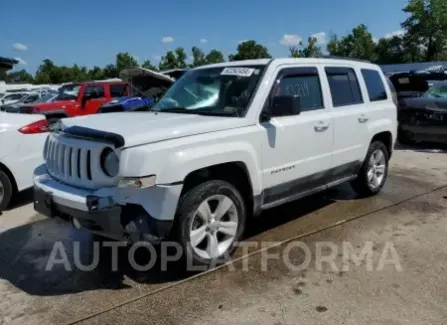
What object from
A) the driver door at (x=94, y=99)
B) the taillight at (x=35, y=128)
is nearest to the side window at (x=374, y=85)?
the taillight at (x=35, y=128)

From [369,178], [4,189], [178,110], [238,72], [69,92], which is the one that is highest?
[238,72]

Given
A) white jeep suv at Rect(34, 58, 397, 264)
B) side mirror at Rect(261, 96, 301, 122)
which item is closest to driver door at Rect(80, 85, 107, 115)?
white jeep suv at Rect(34, 58, 397, 264)

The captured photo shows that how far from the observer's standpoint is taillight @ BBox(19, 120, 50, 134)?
19.5 feet

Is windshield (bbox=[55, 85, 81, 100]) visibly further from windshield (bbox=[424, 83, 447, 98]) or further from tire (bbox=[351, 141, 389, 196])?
tire (bbox=[351, 141, 389, 196])

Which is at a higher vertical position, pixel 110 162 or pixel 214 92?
pixel 214 92

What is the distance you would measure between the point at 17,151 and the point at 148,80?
3609mm

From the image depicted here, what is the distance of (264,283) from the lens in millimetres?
3785

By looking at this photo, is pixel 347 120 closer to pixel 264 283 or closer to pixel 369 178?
pixel 369 178

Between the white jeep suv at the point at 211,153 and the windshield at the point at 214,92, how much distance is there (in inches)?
0.5

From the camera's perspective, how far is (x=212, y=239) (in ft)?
13.2

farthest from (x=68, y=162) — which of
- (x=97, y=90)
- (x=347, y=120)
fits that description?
(x=97, y=90)

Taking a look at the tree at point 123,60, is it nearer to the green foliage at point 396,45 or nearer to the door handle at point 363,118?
the green foliage at point 396,45

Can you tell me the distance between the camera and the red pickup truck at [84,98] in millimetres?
14211

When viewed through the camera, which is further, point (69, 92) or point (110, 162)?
point (69, 92)
